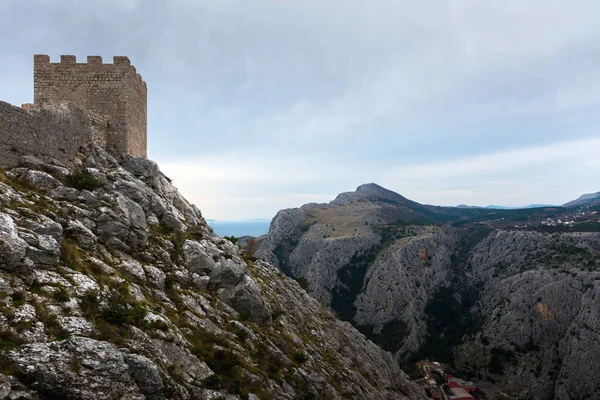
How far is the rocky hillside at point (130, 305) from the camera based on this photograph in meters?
9.02

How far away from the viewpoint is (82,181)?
16.8 metres

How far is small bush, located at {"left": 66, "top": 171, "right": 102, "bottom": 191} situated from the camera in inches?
658

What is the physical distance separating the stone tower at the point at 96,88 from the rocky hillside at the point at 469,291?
262 ft

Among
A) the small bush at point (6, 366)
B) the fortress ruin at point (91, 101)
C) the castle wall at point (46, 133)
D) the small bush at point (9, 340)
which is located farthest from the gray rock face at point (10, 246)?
the fortress ruin at point (91, 101)

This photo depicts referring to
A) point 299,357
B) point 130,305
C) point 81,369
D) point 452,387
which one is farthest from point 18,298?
point 452,387

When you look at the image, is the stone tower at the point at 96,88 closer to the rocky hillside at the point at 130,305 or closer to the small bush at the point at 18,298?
the rocky hillside at the point at 130,305

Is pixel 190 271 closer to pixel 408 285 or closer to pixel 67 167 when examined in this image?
pixel 67 167

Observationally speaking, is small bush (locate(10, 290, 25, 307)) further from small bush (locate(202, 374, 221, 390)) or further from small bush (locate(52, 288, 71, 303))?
small bush (locate(202, 374, 221, 390))

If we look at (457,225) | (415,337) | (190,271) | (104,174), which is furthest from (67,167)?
(457,225)

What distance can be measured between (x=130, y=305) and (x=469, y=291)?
110114 mm

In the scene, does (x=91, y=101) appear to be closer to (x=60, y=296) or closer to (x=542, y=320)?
(x=60, y=296)

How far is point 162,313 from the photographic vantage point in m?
13.5

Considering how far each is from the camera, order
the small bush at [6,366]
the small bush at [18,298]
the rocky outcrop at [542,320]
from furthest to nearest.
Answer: the rocky outcrop at [542,320]
the small bush at [18,298]
the small bush at [6,366]

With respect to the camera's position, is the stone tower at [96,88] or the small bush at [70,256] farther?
the stone tower at [96,88]
